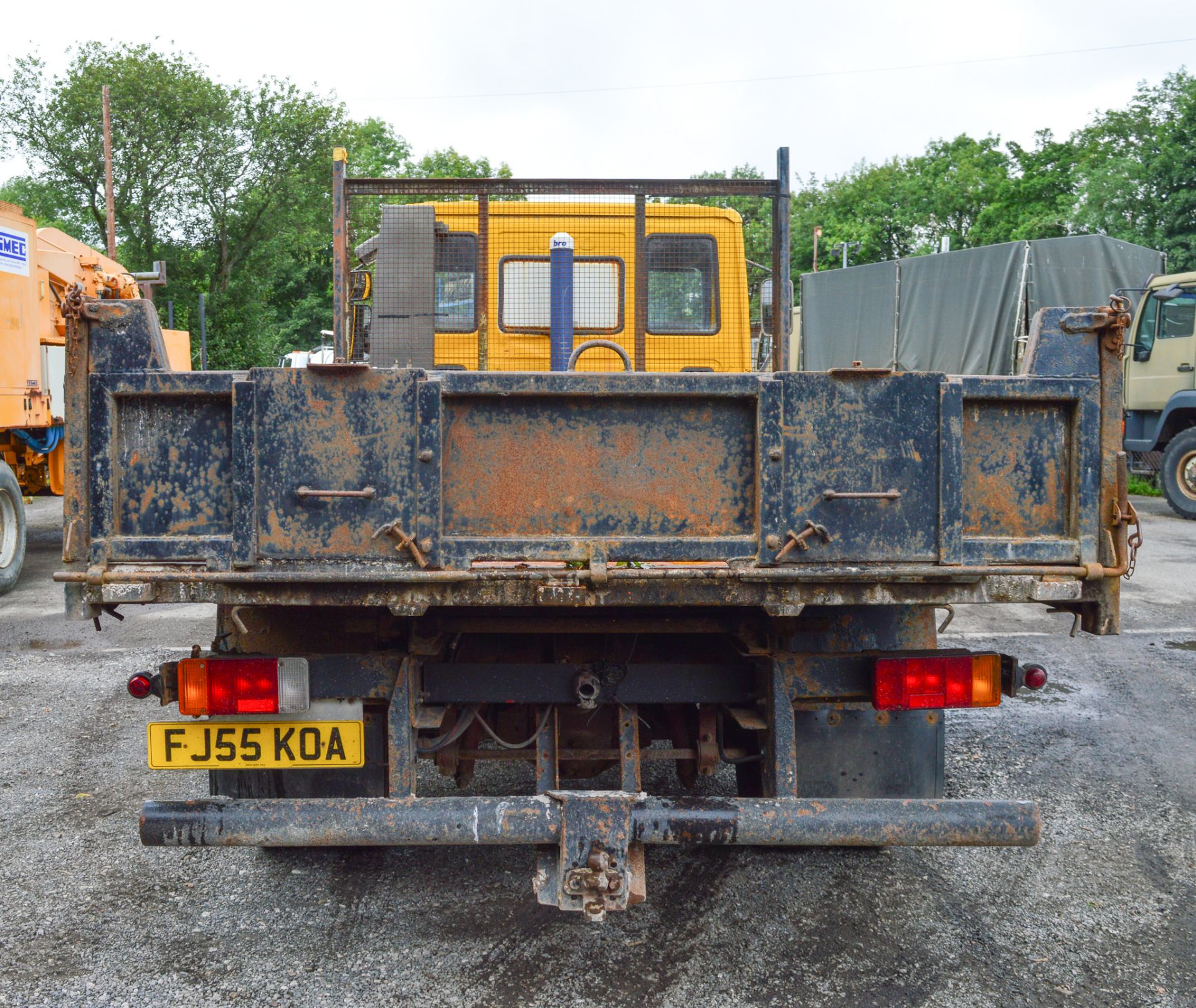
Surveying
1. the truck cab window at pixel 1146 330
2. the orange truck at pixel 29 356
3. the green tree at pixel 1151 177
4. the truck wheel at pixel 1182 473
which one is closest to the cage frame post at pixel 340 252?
the orange truck at pixel 29 356

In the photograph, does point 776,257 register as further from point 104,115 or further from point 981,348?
point 104,115

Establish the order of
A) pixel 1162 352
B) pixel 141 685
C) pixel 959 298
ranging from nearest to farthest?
1. pixel 141 685
2. pixel 1162 352
3. pixel 959 298

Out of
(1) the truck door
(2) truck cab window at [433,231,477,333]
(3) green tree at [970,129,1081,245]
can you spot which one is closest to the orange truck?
(2) truck cab window at [433,231,477,333]

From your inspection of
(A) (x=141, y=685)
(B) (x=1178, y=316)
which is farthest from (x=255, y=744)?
(B) (x=1178, y=316)

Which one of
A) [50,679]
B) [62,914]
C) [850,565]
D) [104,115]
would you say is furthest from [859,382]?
[104,115]

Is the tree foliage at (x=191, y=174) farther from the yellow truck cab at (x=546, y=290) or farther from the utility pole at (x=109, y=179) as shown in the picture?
the yellow truck cab at (x=546, y=290)

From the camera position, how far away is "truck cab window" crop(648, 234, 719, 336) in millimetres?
5438

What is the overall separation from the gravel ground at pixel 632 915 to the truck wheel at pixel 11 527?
5.42 metres

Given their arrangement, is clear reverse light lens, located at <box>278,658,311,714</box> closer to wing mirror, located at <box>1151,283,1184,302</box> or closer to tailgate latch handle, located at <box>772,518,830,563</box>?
tailgate latch handle, located at <box>772,518,830,563</box>

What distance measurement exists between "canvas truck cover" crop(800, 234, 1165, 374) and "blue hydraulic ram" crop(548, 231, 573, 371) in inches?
354

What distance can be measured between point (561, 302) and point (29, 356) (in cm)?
755

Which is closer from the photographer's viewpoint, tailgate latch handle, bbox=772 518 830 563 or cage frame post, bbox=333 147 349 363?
tailgate latch handle, bbox=772 518 830 563

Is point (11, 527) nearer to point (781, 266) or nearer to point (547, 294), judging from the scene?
point (547, 294)

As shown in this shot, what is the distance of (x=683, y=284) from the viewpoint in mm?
5504
